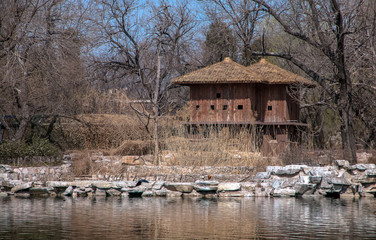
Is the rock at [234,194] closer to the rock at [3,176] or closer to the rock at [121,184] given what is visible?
the rock at [121,184]

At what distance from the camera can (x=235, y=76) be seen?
2542 centimetres

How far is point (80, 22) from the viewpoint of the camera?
84.5 feet

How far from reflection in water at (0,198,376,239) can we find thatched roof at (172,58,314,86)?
10.7 meters

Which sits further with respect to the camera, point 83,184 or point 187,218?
point 83,184

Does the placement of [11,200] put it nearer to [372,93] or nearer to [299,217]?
[299,217]

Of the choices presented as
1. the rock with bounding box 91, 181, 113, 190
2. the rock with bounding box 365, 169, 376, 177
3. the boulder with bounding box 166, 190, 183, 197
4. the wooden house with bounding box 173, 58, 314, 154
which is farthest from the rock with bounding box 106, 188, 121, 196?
the wooden house with bounding box 173, 58, 314, 154

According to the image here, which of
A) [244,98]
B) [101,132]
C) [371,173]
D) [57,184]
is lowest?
[57,184]

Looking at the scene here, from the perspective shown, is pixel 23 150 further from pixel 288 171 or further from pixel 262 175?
pixel 288 171

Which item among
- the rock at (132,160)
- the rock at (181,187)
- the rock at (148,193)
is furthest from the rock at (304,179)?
the rock at (132,160)

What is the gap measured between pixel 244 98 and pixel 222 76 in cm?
149

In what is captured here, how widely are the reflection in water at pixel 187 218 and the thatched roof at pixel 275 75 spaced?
11.5 m

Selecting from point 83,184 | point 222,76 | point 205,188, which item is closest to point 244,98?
point 222,76

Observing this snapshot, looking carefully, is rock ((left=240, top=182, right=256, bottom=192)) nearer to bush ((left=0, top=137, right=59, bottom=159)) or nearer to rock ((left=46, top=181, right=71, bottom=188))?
rock ((left=46, top=181, right=71, bottom=188))

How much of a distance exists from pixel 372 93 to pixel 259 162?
9069 mm
